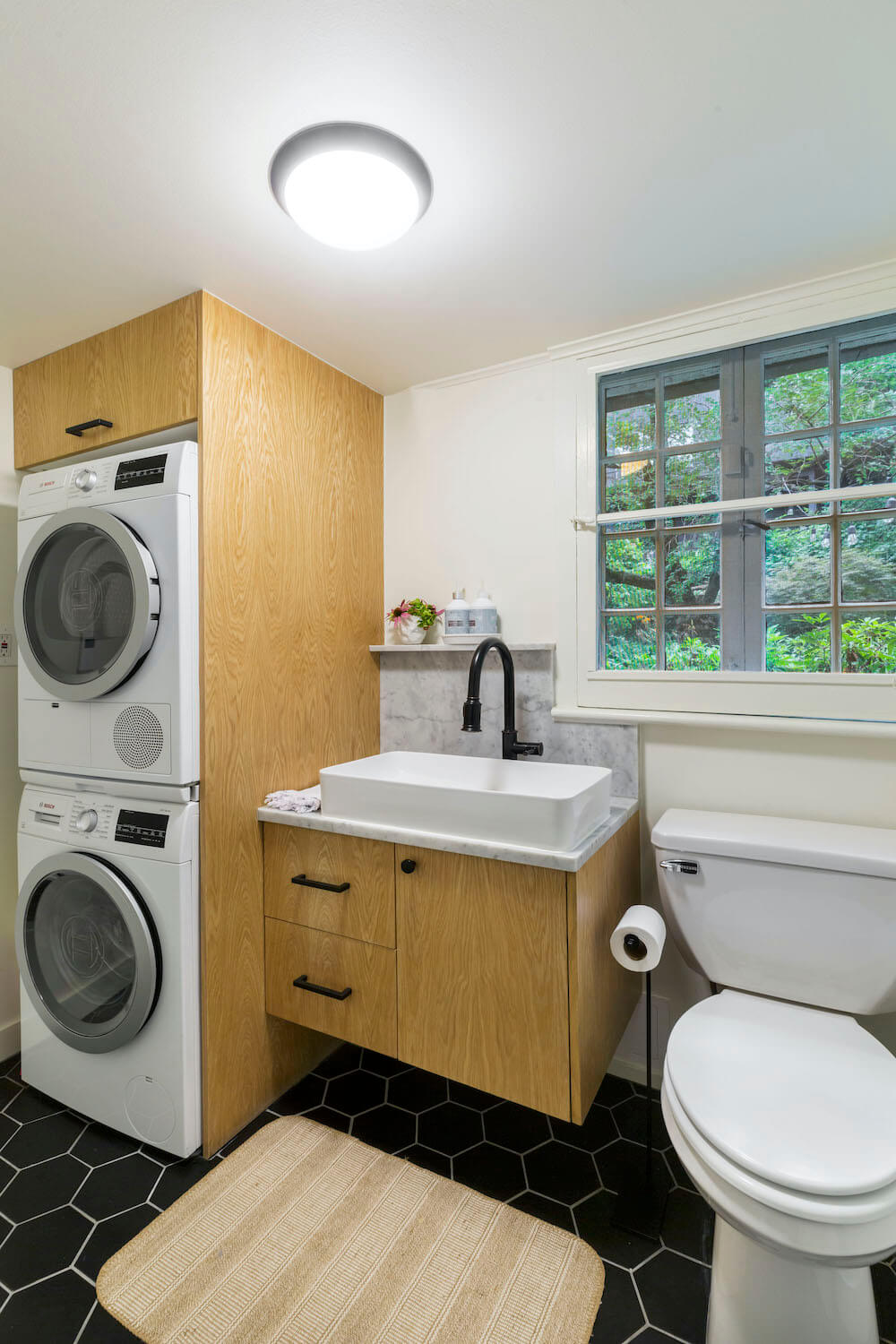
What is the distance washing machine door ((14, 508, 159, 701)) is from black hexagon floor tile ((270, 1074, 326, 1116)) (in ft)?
4.24

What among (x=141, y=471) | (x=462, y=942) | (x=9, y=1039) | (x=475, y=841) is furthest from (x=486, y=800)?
(x=9, y=1039)

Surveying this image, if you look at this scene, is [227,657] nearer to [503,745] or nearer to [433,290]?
[503,745]

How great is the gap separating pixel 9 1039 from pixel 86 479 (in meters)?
1.81

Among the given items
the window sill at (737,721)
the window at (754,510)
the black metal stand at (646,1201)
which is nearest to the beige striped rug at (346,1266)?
the black metal stand at (646,1201)

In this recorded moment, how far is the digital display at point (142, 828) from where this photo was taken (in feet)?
5.46

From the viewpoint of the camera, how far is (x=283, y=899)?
1.83 m

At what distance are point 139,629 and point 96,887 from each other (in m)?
0.71

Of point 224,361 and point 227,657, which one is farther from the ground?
point 224,361

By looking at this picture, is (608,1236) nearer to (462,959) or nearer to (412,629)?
(462,959)

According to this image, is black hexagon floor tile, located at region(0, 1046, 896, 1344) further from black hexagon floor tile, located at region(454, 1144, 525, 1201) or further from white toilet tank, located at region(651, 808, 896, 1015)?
white toilet tank, located at region(651, 808, 896, 1015)

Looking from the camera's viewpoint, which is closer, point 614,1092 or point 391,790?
point 391,790

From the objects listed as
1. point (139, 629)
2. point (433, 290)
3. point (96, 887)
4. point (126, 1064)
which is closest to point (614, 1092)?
point (126, 1064)

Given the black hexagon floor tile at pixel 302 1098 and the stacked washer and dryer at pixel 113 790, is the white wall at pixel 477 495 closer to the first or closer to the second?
the stacked washer and dryer at pixel 113 790

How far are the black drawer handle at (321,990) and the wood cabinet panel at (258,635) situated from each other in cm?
15
